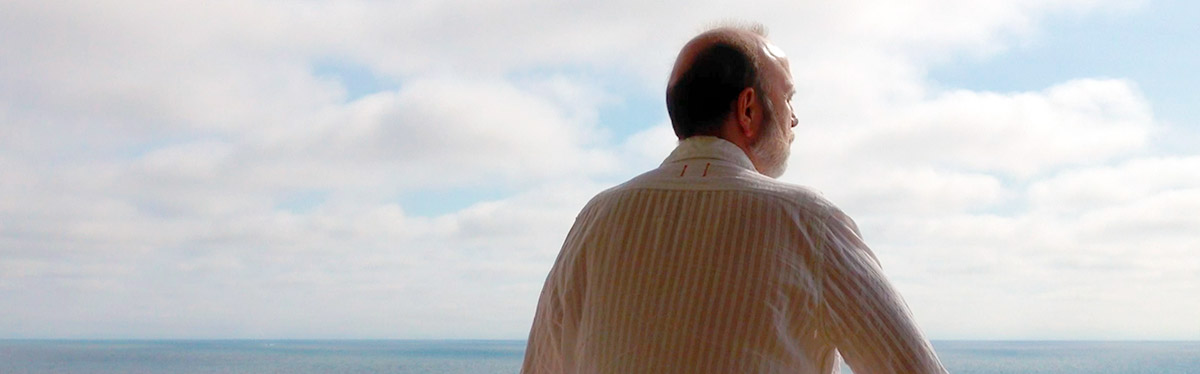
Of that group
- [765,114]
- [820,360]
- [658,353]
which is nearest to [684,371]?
[658,353]

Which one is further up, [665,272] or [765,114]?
[765,114]

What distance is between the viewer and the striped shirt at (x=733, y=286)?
957 mm

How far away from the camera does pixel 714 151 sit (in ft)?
3.51

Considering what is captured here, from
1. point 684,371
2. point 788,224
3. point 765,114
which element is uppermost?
point 765,114

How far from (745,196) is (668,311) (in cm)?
14

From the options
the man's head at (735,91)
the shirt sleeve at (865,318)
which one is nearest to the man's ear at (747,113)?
the man's head at (735,91)

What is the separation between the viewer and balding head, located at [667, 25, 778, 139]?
1.08 metres

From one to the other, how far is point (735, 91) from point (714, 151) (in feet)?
0.23

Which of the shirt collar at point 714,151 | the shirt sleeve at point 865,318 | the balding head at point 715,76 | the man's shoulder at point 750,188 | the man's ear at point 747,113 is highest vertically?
the balding head at point 715,76

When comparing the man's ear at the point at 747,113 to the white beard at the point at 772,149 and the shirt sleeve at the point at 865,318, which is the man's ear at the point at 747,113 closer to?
the white beard at the point at 772,149

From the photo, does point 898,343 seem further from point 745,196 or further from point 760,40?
point 760,40

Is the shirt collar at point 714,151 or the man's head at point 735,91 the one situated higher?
the man's head at point 735,91

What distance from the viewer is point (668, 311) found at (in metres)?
1.00

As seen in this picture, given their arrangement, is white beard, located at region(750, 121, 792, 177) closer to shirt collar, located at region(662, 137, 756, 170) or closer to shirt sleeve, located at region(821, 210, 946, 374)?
shirt collar, located at region(662, 137, 756, 170)
